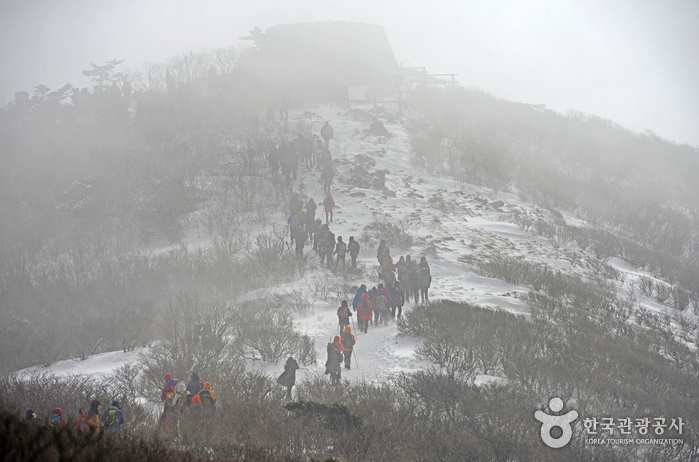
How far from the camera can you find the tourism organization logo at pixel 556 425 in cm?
706

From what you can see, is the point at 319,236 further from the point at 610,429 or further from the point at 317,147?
the point at 610,429

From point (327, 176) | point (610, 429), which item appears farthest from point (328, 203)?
point (610, 429)

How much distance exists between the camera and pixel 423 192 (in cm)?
2483

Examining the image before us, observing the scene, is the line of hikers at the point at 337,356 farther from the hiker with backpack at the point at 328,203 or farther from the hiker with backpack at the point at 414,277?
the hiker with backpack at the point at 328,203

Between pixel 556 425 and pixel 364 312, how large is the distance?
615cm

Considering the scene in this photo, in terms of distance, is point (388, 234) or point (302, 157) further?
point (302, 157)

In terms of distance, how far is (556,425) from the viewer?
746 cm

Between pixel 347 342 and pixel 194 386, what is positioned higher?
pixel 194 386

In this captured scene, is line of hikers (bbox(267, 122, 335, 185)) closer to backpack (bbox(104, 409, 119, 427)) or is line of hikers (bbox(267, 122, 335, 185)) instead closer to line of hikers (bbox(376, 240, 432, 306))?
line of hikers (bbox(376, 240, 432, 306))

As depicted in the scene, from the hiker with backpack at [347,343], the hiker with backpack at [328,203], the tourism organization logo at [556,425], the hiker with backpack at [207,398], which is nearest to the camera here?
the tourism organization logo at [556,425]

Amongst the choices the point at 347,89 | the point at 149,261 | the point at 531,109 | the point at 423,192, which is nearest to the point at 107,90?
the point at 347,89

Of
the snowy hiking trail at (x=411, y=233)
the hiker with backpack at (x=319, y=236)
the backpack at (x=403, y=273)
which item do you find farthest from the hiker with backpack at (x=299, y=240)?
the backpack at (x=403, y=273)

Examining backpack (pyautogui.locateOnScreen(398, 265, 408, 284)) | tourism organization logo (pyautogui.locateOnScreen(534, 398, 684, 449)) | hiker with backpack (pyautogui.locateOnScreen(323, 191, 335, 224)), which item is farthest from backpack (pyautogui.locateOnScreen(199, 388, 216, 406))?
hiker with backpack (pyautogui.locateOnScreen(323, 191, 335, 224))

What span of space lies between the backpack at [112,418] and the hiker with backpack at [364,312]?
7.18 meters
